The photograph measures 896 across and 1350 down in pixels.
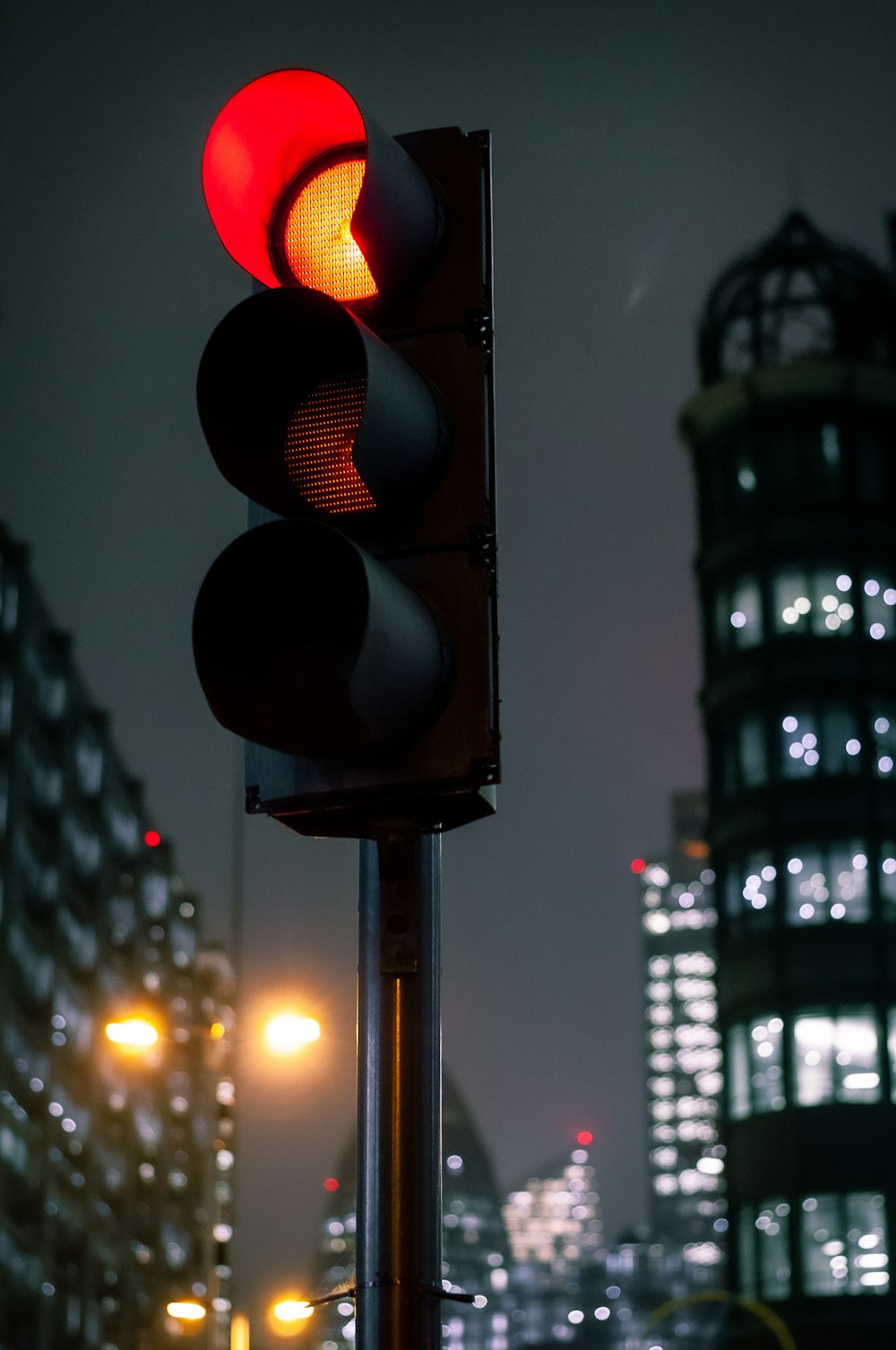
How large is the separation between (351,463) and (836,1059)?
52461 millimetres

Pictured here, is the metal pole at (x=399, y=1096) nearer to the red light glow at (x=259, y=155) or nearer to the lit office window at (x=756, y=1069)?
the red light glow at (x=259, y=155)

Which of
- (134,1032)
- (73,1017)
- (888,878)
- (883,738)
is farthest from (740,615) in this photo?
(73,1017)

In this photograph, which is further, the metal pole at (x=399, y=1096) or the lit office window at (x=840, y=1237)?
the lit office window at (x=840, y=1237)

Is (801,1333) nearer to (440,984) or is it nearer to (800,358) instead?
(800,358)

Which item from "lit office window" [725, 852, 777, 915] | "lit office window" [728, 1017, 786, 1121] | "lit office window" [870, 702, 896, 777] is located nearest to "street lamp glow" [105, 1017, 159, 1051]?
"lit office window" [728, 1017, 786, 1121]

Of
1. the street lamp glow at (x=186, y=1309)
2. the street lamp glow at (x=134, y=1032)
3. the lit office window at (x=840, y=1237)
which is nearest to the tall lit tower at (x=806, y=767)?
the lit office window at (x=840, y=1237)

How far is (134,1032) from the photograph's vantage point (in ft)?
68.1

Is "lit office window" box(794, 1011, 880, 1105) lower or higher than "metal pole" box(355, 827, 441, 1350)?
higher

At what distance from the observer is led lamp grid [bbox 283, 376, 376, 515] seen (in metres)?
2.93

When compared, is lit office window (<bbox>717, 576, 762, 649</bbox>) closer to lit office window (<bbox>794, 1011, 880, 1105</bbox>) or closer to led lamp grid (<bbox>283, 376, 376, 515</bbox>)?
lit office window (<bbox>794, 1011, 880, 1105</bbox>)

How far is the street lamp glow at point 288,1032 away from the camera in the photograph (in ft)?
64.8

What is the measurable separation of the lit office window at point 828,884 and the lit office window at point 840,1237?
27.4ft

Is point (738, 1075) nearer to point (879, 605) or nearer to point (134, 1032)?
point (879, 605)

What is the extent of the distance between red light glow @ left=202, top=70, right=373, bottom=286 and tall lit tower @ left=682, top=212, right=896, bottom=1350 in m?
50.7
